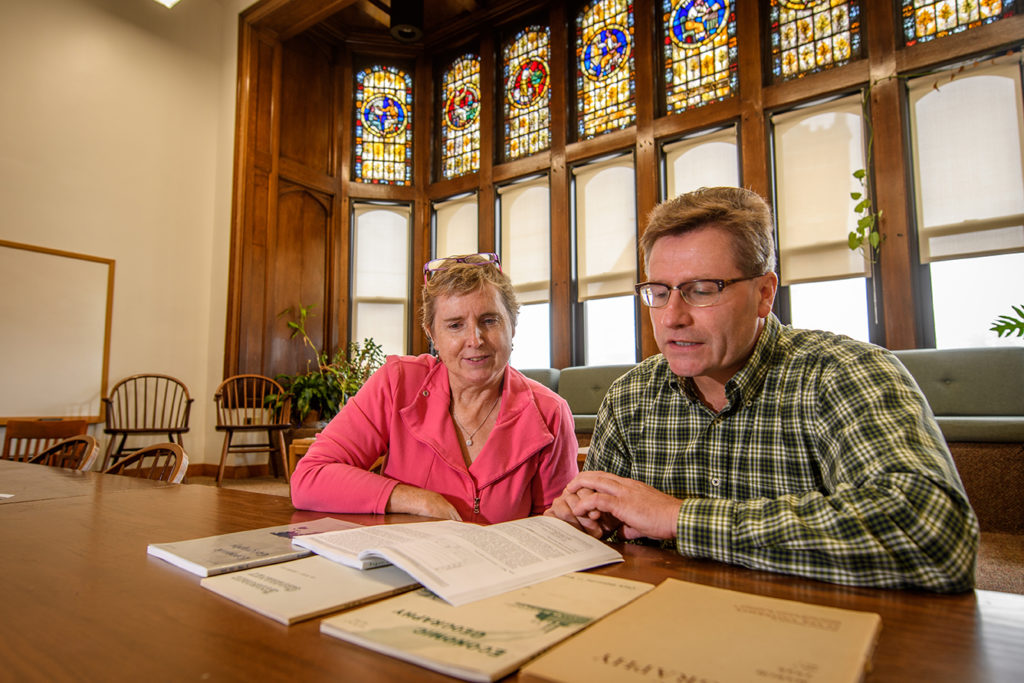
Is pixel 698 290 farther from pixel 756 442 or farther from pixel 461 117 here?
pixel 461 117

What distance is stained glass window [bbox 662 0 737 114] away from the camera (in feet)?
16.7

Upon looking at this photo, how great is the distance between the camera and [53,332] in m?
4.62

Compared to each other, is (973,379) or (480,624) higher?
(973,379)

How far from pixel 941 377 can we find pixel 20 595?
171 inches

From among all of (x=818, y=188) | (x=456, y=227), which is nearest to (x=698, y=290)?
(x=818, y=188)

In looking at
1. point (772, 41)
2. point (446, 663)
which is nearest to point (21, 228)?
point (446, 663)

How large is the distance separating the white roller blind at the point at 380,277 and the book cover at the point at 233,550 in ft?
18.9

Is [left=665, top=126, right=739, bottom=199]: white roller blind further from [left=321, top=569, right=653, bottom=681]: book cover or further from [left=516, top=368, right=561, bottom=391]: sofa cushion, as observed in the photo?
[left=321, top=569, right=653, bottom=681]: book cover

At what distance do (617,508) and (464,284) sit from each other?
2.63ft

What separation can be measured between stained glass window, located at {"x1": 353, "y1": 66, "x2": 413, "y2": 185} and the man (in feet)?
19.9

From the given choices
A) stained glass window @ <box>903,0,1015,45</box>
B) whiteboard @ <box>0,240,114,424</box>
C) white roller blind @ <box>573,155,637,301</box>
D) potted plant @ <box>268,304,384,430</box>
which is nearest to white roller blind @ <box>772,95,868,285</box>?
stained glass window @ <box>903,0,1015,45</box>

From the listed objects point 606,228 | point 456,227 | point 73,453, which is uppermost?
point 456,227

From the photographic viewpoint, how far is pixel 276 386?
5492 millimetres

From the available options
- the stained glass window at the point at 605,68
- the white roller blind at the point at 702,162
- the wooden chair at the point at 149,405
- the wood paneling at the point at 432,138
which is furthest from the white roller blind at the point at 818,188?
the wooden chair at the point at 149,405
